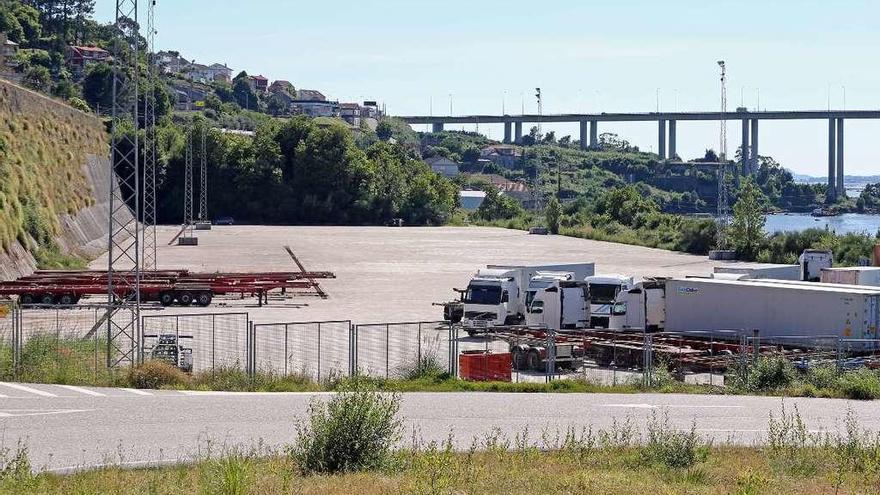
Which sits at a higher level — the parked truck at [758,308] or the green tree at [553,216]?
the green tree at [553,216]

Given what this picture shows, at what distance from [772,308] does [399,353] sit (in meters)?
11.4

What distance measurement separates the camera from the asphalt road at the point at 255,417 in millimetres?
16359

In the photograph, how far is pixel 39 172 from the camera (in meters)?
66.0

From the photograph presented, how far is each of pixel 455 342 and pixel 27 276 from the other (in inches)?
1135

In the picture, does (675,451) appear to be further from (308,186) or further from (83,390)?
(308,186)

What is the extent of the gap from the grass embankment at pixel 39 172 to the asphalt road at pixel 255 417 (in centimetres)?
3226

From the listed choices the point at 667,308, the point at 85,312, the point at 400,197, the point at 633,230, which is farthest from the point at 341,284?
the point at 400,197

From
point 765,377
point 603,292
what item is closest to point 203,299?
point 603,292

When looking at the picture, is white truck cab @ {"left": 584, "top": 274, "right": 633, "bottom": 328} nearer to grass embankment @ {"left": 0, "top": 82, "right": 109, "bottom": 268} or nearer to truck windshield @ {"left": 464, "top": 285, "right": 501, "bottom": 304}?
truck windshield @ {"left": 464, "top": 285, "right": 501, "bottom": 304}

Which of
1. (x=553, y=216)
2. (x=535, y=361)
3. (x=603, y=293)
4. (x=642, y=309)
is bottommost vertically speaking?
(x=535, y=361)

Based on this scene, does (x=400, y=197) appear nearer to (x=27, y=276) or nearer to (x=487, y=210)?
(x=487, y=210)

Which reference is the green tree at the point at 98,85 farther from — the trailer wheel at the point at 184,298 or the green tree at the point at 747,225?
the trailer wheel at the point at 184,298

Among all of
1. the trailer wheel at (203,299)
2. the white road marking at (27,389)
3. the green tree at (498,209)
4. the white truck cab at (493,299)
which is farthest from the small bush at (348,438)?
the green tree at (498,209)

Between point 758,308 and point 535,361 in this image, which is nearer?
point 535,361
